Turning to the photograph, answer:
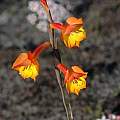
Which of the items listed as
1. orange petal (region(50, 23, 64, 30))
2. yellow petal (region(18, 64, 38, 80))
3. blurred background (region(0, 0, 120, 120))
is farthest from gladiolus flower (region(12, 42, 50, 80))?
blurred background (region(0, 0, 120, 120))

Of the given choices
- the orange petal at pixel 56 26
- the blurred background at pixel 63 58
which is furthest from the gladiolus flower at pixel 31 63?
the blurred background at pixel 63 58

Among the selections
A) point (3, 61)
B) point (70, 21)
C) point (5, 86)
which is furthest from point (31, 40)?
point (70, 21)

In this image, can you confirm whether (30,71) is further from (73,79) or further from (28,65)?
(73,79)

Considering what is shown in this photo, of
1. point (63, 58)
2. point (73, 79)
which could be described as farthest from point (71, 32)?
point (63, 58)

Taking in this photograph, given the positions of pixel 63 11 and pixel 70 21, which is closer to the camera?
pixel 70 21

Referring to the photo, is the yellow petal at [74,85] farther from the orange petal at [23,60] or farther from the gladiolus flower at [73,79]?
the orange petal at [23,60]

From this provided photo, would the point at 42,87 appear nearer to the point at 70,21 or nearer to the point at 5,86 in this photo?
the point at 5,86

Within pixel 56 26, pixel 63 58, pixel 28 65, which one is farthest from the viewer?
pixel 63 58
